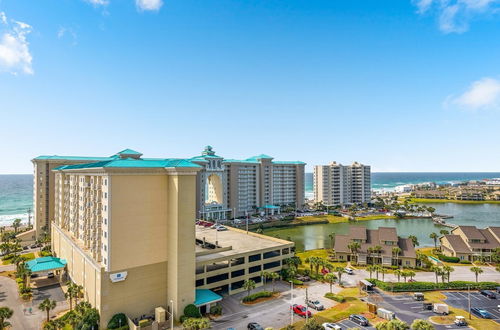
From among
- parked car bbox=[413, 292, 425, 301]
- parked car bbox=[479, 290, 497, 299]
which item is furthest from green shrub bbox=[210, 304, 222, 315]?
parked car bbox=[479, 290, 497, 299]

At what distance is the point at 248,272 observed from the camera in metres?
47.1

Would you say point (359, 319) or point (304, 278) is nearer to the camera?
point (359, 319)

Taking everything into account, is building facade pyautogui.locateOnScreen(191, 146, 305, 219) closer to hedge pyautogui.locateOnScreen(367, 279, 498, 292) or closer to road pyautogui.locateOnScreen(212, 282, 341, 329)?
road pyautogui.locateOnScreen(212, 282, 341, 329)

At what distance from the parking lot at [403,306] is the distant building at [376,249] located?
15.4 m

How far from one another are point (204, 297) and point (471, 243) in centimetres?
5869

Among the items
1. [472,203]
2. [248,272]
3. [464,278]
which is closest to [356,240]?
[464,278]

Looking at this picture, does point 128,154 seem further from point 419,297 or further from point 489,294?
point 489,294

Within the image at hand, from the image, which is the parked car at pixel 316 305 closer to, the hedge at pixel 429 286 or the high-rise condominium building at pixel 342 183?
the hedge at pixel 429 286

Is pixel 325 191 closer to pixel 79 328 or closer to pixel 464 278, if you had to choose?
pixel 464 278

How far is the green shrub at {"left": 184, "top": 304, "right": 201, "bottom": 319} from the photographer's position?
35.6 m

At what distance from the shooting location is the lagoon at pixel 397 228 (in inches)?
3359

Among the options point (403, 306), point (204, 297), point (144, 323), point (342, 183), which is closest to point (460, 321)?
point (403, 306)

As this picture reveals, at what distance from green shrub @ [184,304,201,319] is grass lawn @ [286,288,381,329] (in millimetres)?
11763

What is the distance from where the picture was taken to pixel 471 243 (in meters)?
63.1
